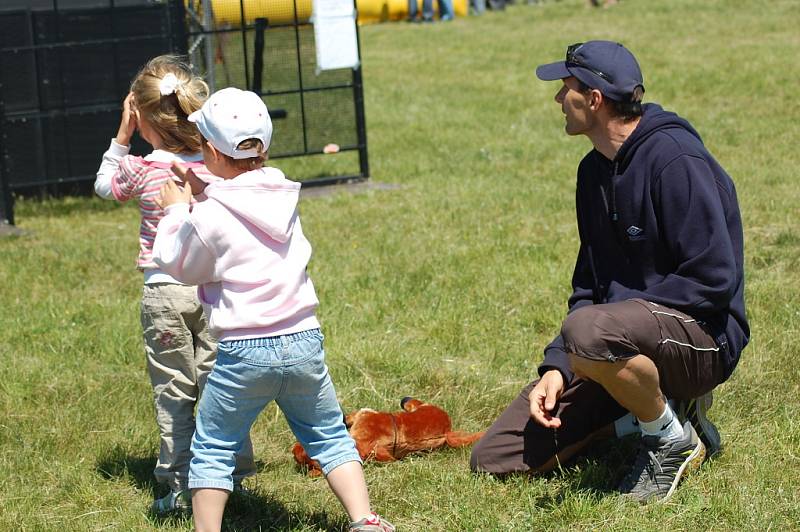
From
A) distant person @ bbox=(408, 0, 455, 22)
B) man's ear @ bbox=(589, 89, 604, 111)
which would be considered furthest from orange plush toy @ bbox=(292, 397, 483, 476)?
distant person @ bbox=(408, 0, 455, 22)

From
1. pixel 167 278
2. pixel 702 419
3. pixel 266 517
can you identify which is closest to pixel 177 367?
pixel 167 278

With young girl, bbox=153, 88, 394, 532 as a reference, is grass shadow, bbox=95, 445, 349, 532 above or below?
below

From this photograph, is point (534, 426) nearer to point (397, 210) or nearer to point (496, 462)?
point (496, 462)

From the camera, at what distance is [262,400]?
346cm

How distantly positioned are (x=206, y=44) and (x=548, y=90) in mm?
5335

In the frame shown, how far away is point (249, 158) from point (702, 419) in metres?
1.97

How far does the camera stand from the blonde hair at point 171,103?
3.80m

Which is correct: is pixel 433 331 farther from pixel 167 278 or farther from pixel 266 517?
pixel 167 278

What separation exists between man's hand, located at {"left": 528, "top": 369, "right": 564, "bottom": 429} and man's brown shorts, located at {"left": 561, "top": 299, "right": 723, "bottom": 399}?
0.30 m

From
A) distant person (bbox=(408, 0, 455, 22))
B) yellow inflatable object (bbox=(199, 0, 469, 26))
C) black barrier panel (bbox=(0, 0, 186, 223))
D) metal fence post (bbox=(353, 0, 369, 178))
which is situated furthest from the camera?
distant person (bbox=(408, 0, 455, 22))

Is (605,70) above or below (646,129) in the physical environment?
above

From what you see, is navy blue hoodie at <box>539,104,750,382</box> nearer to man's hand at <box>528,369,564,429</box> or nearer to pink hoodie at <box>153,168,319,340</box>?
man's hand at <box>528,369,564,429</box>

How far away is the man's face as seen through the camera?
3941mm

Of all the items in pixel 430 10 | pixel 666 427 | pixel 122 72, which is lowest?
pixel 666 427
